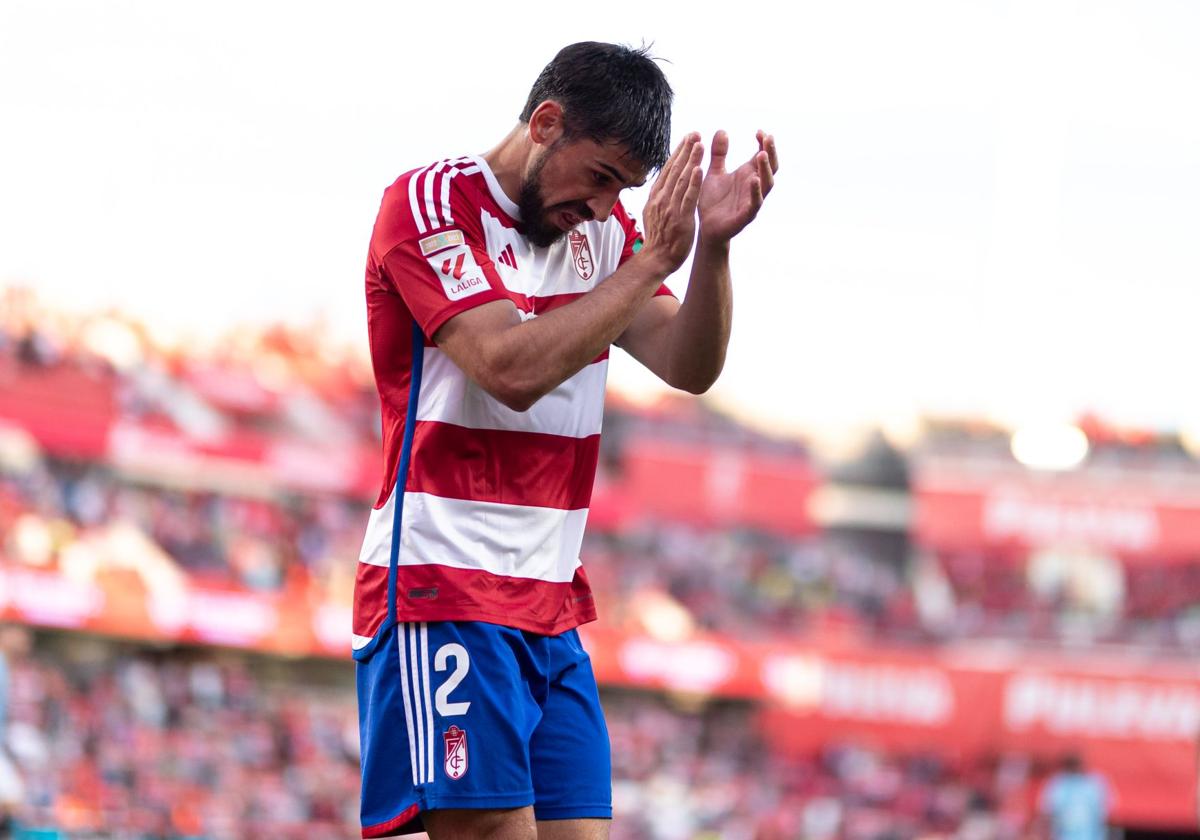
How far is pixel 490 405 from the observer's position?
9.68 ft

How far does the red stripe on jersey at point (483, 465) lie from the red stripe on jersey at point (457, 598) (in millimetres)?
148

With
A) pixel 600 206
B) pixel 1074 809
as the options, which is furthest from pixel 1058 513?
pixel 600 206

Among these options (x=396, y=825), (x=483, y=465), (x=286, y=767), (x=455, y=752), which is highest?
(x=483, y=465)

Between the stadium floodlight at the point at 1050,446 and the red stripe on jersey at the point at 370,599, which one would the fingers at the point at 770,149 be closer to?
the red stripe on jersey at the point at 370,599

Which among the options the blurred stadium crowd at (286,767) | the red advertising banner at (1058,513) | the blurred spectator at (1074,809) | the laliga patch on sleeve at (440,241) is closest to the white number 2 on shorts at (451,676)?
the laliga patch on sleeve at (440,241)

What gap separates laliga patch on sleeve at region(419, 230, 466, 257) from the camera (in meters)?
2.92

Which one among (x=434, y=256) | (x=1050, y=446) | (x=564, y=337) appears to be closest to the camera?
(x=564, y=337)

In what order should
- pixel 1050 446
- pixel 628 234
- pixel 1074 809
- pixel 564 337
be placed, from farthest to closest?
1. pixel 1050 446
2. pixel 1074 809
3. pixel 628 234
4. pixel 564 337

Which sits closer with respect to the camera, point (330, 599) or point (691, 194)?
point (691, 194)

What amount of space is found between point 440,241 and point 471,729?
89 cm

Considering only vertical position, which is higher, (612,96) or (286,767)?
(612,96)

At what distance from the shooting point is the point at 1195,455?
29281 mm

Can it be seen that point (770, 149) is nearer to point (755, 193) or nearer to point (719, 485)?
point (755, 193)

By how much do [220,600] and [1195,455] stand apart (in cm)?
1831
